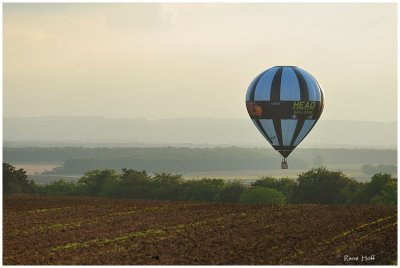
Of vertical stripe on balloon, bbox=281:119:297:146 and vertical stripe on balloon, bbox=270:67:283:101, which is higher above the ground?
vertical stripe on balloon, bbox=270:67:283:101

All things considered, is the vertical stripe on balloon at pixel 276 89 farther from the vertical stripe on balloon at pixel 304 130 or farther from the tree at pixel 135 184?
the tree at pixel 135 184

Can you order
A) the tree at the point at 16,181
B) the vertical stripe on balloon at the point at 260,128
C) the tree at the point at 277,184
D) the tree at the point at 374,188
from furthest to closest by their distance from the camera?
the tree at the point at 16,181 < the tree at the point at 277,184 < the tree at the point at 374,188 < the vertical stripe on balloon at the point at 260,128

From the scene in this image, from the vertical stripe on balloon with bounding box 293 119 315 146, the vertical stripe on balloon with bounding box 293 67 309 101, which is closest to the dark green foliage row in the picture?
the vertical stripe on balloon with bounding box 293 119 315 146

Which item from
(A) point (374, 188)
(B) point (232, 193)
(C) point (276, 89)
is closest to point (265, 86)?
(C) point (276, 89)

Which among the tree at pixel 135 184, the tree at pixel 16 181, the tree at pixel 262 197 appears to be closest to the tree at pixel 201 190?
the tree at pixel 135 184

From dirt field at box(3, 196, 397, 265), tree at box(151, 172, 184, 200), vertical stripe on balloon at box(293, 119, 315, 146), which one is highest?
vertical stripe on balloon at box(293, 119, 315, 146)

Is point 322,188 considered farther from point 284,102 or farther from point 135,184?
point 284,102

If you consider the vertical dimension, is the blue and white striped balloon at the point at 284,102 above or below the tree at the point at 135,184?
above

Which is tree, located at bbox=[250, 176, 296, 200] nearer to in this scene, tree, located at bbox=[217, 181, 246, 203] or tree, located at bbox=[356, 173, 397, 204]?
tree, located at bbox=[217, 181, 246, 203]

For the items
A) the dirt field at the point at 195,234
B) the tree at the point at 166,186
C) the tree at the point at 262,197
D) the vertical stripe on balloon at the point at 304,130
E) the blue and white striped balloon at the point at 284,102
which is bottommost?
the dirt field at the point at 195,234
